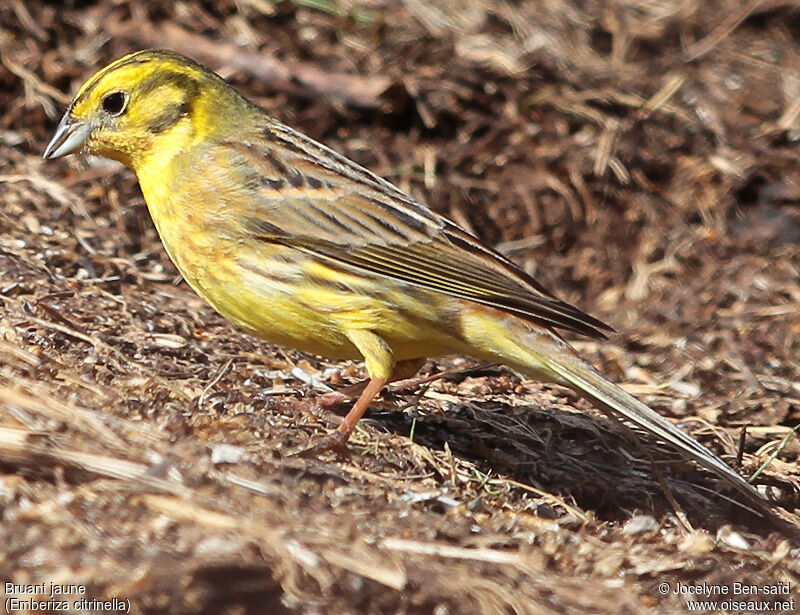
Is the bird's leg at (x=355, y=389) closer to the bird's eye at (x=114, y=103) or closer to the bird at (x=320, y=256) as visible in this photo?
the bird at (x=320, y=256)

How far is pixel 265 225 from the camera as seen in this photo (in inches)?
210

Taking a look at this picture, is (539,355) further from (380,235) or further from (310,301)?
(310,301)

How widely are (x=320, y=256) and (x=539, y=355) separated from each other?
1.08 meters

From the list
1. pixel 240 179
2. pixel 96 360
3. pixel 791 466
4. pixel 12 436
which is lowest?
pixel 791 466

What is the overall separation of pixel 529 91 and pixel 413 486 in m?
4.65

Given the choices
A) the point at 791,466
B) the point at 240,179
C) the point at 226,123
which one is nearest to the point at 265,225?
the point at 240,179

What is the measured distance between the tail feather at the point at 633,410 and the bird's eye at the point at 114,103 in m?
2.29

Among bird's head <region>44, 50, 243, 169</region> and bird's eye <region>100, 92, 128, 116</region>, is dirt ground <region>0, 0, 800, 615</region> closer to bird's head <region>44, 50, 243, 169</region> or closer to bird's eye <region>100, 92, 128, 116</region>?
bird's head <region>44, 50, 243, 169</region>

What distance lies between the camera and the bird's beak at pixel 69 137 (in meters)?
5.59

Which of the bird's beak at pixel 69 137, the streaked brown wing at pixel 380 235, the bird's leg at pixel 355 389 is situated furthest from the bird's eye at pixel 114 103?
the bird's leg at pixel 355 389

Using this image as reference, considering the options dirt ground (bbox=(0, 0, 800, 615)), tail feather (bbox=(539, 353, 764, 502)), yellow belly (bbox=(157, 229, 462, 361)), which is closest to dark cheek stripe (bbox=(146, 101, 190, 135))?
yellow belly (bbox=(157, 229, 462, 361))

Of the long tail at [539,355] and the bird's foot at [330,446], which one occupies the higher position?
the long tail at [539,355]

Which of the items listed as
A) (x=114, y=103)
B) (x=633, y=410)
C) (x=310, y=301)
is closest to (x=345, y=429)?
(x=310, y=301)

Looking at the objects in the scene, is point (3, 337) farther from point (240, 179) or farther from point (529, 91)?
point (529, 91)
